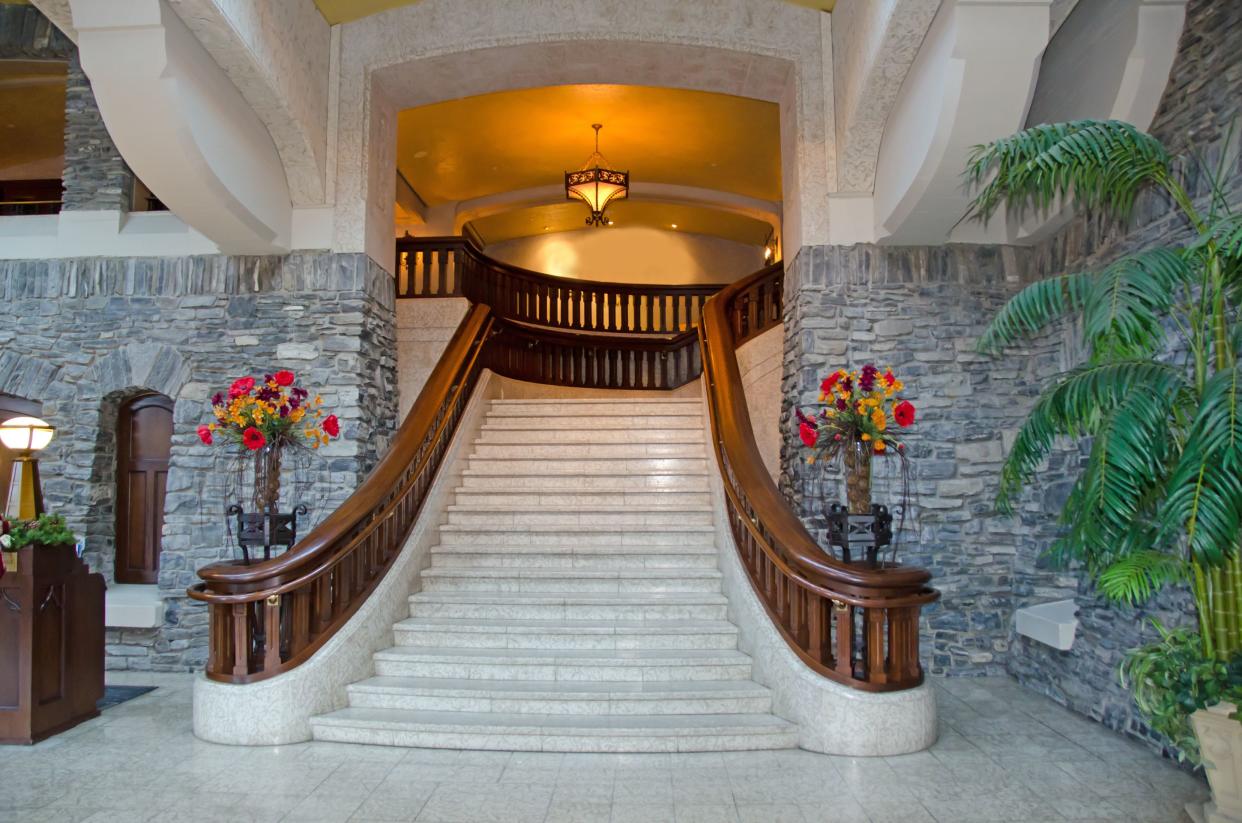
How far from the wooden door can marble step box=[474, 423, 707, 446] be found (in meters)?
2.43

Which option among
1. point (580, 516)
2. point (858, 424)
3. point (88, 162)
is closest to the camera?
point (858, 424)

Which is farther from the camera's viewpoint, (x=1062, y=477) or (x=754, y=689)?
(x=1062, y=477)

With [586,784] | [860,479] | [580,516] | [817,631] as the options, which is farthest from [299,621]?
[860,479]

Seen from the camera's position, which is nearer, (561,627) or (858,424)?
(858,424)

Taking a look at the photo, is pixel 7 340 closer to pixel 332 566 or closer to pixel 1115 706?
pixel 332 566

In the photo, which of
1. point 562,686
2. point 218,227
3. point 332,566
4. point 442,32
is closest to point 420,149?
point 442,32

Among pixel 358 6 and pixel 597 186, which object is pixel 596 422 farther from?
pixel 358 6

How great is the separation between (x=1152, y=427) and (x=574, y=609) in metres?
3.18

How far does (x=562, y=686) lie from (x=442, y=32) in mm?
4668

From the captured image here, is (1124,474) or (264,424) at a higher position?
(264,424)

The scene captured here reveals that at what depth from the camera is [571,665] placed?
4395mm

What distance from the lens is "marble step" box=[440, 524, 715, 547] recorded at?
5.61 metres

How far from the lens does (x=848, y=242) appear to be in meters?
5.64

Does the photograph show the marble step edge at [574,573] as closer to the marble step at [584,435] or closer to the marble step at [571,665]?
the marble step at [571,665]
